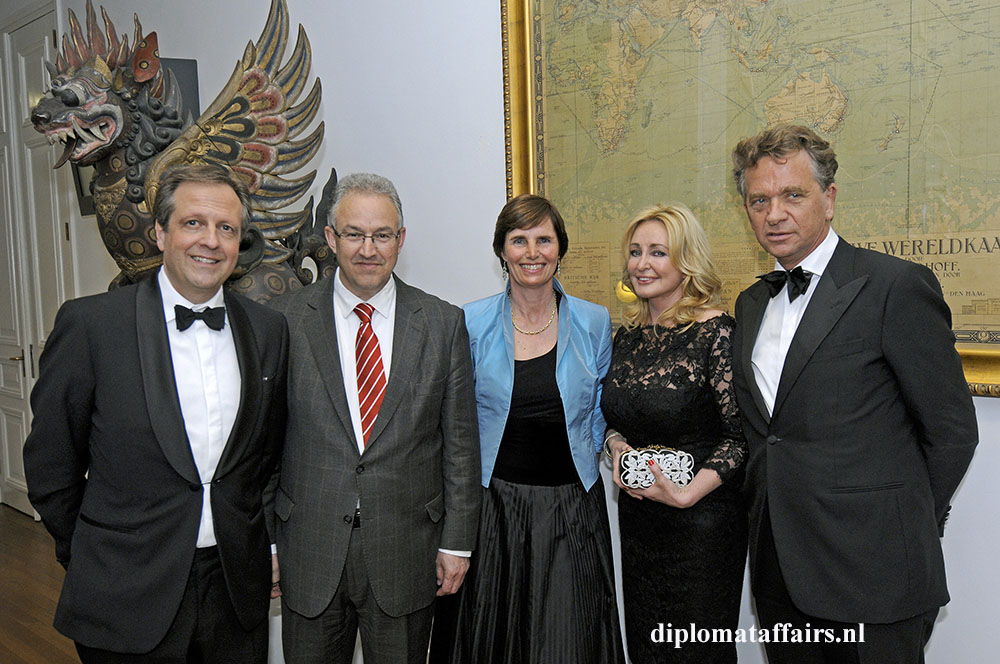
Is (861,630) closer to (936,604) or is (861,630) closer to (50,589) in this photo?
(936,604)

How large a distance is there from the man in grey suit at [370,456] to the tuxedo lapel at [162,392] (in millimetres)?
334

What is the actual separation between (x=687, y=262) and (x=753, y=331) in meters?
0.30

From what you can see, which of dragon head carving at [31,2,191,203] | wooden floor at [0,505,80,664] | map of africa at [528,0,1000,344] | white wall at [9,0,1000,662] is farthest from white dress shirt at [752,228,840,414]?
wooden floor at [0,505,80,664]

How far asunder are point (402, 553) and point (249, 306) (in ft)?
2.54

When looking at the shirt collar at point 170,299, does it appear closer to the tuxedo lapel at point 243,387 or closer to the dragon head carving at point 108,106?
the tuxedo lapel at point 243,387

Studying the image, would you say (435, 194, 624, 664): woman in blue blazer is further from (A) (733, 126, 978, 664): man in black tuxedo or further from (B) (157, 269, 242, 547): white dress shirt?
(B) (157, 269, 242, 547): white dress shirt

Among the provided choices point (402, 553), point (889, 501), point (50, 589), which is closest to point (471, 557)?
point (402, 553)

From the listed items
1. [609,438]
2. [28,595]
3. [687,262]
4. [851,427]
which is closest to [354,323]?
[609,438]

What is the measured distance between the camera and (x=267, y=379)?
71.9 inches

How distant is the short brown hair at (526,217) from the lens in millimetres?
2096

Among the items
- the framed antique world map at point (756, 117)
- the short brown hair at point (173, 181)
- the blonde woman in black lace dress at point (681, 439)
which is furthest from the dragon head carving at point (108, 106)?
the blonde woman in black lace dress at point (681, 439)

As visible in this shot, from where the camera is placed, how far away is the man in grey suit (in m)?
1.87

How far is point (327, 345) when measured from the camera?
193cm

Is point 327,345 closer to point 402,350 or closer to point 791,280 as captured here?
point 402,350
